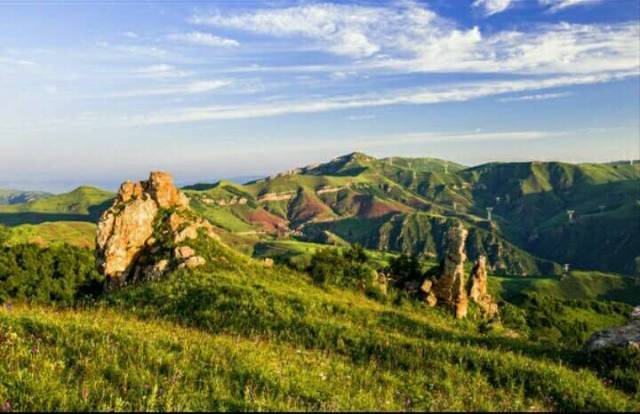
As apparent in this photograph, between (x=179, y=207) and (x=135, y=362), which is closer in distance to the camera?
(x=135, y=362)

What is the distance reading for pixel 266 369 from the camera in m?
11.6

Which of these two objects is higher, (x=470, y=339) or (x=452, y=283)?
(x=470, y=339)

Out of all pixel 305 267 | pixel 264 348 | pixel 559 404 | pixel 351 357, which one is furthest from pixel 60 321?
pixel 305 267

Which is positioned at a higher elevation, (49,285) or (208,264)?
(208,264)

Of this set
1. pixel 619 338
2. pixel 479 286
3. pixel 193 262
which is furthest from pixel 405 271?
pixel 619 338

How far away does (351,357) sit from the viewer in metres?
15.6

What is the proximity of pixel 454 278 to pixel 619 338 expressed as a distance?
102ft

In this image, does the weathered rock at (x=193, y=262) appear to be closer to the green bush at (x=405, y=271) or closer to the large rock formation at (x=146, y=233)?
the large rock formation at (x=146, y=233)

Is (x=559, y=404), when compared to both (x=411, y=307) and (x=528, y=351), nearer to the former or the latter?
(x=528, y=351)

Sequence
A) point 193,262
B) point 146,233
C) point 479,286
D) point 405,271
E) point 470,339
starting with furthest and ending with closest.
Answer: point 479,286
point 405,271
point 146,233
point 193,262
point 470,339

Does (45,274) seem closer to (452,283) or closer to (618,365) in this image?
(452,283)

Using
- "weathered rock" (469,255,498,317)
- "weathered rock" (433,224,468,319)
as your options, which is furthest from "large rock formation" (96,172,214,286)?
"weathered rock" (469,255,498,317)

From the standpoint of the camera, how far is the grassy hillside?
379 inches

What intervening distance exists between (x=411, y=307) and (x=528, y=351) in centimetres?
2226
